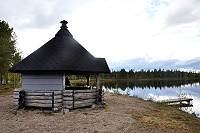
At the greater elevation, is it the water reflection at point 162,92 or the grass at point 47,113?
the grass at point 47,113

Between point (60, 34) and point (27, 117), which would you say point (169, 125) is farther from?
point (60, 34)

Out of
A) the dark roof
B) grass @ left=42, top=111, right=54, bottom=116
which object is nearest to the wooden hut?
the dark roof

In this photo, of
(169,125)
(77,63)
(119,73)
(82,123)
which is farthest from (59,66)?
(119,73)

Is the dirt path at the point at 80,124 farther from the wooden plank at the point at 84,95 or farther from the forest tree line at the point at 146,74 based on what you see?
the forest tree line at the point at 146,74

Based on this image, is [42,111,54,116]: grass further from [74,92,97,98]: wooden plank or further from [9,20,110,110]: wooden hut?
[74,92,97,98]: wooden plank

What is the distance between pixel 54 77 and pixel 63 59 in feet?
4.15

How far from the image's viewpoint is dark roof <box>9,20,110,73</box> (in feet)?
37.3

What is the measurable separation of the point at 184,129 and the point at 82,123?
4424 mm

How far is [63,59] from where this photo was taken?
11.9m

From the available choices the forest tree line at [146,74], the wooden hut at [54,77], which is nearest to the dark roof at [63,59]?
the wooden hut at [54,77]

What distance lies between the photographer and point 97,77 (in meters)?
13.5

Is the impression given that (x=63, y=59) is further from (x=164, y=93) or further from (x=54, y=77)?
(x=164, y=93)

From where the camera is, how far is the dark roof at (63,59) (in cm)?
1138

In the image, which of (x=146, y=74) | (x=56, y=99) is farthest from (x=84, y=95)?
(x=146, y=74)
